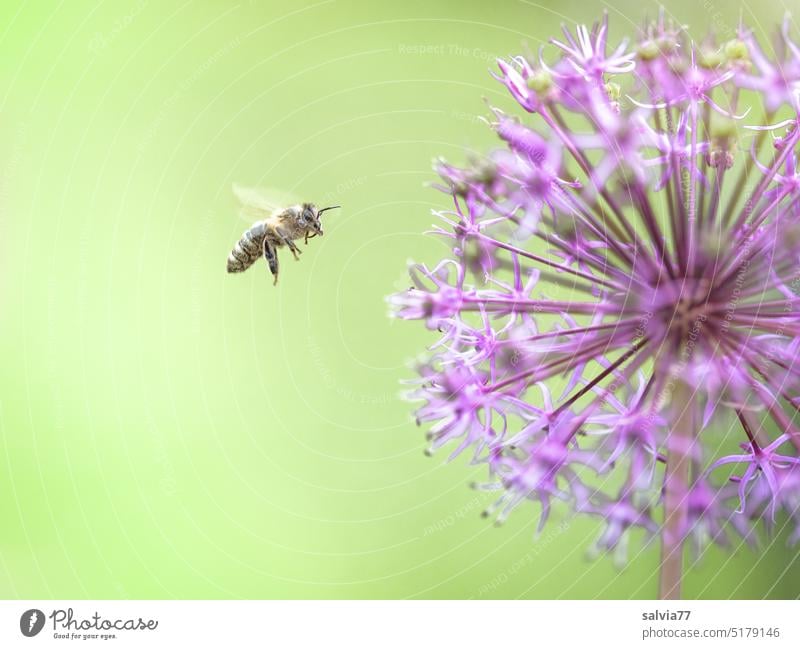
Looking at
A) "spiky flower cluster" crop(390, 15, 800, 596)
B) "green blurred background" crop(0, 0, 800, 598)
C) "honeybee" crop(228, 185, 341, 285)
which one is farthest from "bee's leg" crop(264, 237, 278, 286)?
"spiky flower cluster" crop(390, 15, 800, 596)

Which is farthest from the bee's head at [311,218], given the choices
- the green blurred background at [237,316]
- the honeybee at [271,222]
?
the green blurred background at [237,316]

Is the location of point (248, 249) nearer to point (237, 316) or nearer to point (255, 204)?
point (255, 204)

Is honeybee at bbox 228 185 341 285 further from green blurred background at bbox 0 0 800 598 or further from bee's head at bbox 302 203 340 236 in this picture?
green blurred background at bbox 0 0 800 598
